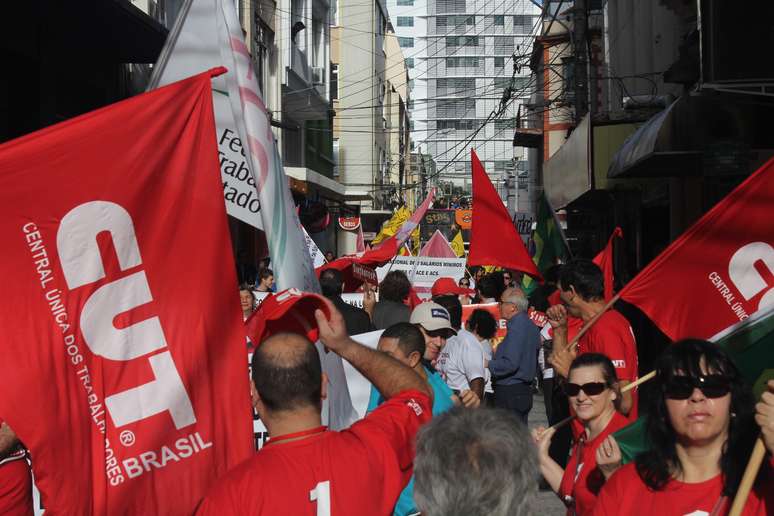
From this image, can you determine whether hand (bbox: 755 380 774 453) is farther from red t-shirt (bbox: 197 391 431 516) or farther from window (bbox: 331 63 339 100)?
window (bbox: 331 63 339 100)

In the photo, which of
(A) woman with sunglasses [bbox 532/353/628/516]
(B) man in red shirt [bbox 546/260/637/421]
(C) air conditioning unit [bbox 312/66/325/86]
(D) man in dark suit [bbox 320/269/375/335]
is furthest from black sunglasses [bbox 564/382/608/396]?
(C) air conditioning unit [bbox 312/66/325/86]

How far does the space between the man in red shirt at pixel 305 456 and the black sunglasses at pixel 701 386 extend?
2.72ft

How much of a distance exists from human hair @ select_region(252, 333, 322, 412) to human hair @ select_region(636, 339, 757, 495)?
1087 millimetres

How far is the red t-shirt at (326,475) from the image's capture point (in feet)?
10.1

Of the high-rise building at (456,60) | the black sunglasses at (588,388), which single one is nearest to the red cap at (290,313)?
the black sunglasses at (588,388)

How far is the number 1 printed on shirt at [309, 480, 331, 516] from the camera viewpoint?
124 inches

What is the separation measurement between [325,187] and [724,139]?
84.9 ft

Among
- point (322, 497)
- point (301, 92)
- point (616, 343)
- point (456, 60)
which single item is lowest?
point (322, 497)

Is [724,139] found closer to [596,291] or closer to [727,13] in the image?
[727,13]

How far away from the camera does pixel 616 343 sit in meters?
5.90

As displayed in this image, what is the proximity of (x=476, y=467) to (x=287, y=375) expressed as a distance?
2.59ft

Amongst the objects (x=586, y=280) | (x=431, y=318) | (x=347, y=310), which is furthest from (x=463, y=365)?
(x=586, y=280)

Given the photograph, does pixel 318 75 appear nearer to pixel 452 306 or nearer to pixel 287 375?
pixel 452 306

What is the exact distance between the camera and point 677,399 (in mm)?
3441
